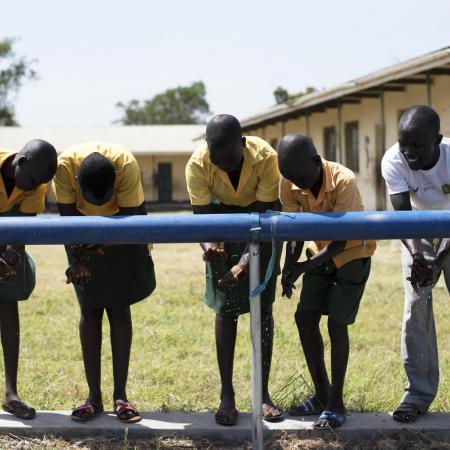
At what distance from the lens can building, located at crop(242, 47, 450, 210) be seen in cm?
1312

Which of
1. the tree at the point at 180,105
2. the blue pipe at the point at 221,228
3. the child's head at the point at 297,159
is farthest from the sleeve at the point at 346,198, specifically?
the tree at the point at 180,105

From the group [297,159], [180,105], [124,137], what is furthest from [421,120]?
[180,105]

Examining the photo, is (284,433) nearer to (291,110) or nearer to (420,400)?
(420,400)

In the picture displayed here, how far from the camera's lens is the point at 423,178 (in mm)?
4031

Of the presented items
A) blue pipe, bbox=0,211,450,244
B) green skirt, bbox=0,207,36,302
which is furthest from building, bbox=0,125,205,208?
blue pipe, bbox=0,211,450,244

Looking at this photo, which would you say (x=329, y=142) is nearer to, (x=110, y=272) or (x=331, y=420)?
(x=110, y=272)

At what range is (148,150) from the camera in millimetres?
31938

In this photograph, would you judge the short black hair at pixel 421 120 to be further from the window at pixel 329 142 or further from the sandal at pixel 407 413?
the window at pixel 329 142

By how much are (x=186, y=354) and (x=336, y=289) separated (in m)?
2.17

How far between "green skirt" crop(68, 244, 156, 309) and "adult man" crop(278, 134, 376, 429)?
2.71 feet

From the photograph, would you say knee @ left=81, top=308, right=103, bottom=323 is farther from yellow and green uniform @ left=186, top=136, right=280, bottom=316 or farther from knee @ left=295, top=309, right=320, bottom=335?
knee @ left=295, top=309, right=320, bottom=335

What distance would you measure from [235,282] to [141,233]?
22.6 inches

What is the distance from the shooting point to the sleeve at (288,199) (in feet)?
13.2

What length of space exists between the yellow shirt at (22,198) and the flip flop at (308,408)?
1.70 meters
